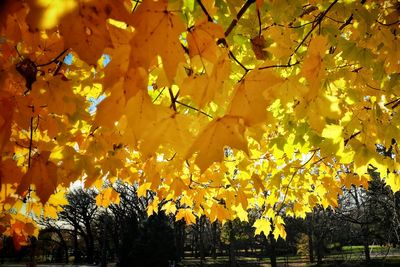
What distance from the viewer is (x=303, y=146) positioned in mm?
3227

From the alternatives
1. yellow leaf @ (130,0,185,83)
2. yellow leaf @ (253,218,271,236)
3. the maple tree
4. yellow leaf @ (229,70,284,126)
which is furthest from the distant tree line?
yellow leaf @ (130,0,185,83)

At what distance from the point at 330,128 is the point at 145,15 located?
1743 mm

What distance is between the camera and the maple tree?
1.11m

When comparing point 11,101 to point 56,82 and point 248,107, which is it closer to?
point 56,82

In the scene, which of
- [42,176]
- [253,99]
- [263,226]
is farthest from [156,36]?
[263,226]

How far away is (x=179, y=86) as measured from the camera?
1707mm

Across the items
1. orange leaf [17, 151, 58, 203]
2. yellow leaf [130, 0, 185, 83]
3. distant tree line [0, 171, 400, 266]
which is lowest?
distant tree line [0, 171, 400, 266]

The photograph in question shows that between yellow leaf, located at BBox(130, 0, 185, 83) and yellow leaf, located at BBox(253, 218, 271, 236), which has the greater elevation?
yellow leaf, located at BBox(130, 0, 185, 83)

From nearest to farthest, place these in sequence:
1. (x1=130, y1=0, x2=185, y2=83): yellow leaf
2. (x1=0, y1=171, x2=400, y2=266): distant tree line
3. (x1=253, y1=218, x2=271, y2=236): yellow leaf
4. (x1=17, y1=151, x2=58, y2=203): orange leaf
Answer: (x1=130, y1=0, x2=185, y2=83): yellow leaf < (x1=17, y1=151, x2=58, y2=203): orange leaf < (x1=253, y1=218, x2=271, y2=236): yellow leaf < (x1=0, y1=171, x2=400, y2=266): distant tree line

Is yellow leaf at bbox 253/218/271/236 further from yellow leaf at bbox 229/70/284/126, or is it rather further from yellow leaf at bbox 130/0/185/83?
yellow leaf at bbox 130/0/185/83

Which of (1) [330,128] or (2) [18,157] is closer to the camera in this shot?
(1) [330,128]

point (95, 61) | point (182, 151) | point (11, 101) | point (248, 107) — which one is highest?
point (11, 101)

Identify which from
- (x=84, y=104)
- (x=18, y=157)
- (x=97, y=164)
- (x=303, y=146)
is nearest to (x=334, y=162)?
A: (x=303, y=146)

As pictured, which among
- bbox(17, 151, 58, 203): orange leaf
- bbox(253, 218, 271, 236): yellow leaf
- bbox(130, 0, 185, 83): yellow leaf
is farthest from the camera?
bbox(253, 218, 271, 236): yellow leaf
